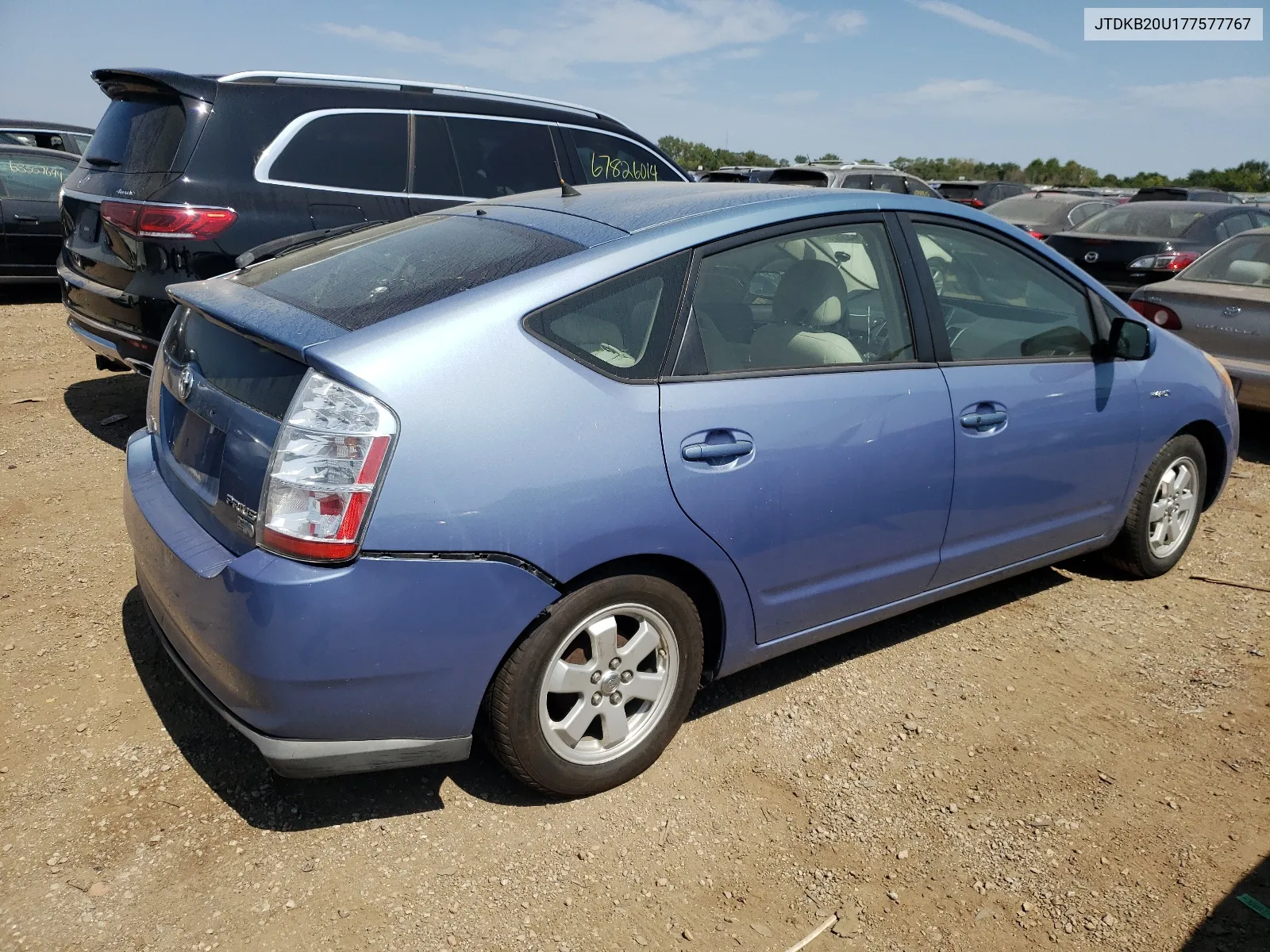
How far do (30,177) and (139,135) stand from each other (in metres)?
5.47

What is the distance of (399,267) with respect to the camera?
9.71 feet

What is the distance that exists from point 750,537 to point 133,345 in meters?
3.69

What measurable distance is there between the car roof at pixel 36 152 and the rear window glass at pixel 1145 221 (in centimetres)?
1058

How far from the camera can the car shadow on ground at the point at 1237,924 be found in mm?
2455

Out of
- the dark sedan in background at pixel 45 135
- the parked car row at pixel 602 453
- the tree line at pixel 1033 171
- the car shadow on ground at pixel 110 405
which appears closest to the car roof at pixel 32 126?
the dark sedan in background at pixel 45 135

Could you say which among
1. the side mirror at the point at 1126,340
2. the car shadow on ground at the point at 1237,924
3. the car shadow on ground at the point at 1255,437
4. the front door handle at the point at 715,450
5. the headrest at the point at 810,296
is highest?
the headrest at the point at 810,296

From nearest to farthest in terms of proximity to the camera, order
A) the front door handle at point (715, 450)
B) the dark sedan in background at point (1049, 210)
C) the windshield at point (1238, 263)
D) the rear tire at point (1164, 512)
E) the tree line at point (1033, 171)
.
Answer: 1. the front door handle at point (715, 450)
2. the rear tire at point (1164, 512)
3. the windshield at point (1238, 263)
4. the dark sedan in background at point (1049, 210)
5. the tree line at point (1033, 171)

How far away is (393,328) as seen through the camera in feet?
8.13

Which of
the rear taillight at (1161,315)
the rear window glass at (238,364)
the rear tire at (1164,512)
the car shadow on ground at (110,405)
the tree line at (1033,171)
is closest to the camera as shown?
the rear window glass at (238,364)

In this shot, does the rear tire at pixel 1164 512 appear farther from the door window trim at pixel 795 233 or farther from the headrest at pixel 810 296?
the headrest at pixel 810 296

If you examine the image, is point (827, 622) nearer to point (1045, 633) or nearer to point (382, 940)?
point (1045, 633)

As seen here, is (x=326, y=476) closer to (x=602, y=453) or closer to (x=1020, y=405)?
(x=602, y=453)

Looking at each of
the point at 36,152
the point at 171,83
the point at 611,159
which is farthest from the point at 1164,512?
the point at 36,152

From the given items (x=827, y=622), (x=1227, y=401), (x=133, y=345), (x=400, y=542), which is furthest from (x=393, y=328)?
(x=1227, y=401)
